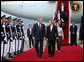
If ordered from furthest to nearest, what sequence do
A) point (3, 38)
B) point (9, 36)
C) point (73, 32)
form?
point (73, 32) < point (9, 36) < point (3, 38)

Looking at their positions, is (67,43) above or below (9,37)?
below

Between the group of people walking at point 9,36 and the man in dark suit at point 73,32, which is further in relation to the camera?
the man in dark suit at point 73,32

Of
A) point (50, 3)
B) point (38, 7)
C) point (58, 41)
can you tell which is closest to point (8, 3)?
point (38, 7)

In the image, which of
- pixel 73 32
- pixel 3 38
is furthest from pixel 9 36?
pixel 73 32

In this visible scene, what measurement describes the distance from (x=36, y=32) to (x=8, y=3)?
5.07 metres

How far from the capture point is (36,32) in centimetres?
456

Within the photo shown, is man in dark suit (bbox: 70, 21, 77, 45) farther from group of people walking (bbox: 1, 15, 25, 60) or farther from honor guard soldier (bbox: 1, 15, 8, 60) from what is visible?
honor guard soldier (bbox: 1, 15, 8, 60)

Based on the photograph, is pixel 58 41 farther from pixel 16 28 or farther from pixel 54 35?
pixel 16 28

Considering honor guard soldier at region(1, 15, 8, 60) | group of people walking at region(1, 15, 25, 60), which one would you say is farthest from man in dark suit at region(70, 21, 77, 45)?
honor guard soldier at region(1, 15, 8, 60)

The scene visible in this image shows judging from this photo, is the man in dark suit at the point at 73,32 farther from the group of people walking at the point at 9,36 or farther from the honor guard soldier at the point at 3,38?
the honor guard soldier at the point at 3,38

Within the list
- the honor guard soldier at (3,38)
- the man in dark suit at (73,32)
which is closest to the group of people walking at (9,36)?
the honor guard soldier at (3,38)

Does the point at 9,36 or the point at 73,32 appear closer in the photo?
the point at 9,36

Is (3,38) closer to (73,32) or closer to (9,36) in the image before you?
(9,36)

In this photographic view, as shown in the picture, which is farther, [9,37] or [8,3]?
[8,3]
